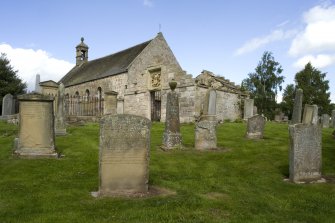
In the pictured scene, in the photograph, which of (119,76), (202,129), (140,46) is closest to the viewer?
(202,129)

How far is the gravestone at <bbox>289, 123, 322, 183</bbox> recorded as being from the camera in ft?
27.9

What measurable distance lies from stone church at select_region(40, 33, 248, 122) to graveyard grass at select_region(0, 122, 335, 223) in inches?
399

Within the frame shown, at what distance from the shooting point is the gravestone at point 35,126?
35.4 feet

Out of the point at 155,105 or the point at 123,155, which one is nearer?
the point at 123,155

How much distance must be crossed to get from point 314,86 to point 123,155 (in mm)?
48927

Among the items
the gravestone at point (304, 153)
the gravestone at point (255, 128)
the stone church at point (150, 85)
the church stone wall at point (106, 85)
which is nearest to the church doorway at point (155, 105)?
the stone church at point (150, 85)

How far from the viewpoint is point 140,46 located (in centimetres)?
3650

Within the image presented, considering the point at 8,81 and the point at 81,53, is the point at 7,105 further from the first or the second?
the point at 81,53

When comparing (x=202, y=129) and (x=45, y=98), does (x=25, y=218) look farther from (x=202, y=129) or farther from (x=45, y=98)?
(x=202, y=129)

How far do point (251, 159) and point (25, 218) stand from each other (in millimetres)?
7427

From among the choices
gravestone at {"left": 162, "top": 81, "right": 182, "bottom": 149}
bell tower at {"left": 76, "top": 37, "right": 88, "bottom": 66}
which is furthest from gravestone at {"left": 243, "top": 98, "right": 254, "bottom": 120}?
bell tower at {"left": 76, "top": 37, "right": 88, "bottom": 66}

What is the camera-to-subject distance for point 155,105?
27.8m

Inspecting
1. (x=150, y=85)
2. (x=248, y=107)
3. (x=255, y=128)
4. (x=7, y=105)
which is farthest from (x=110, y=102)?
(x=7, y=105)

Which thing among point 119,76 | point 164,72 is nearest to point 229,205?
point 164,72
